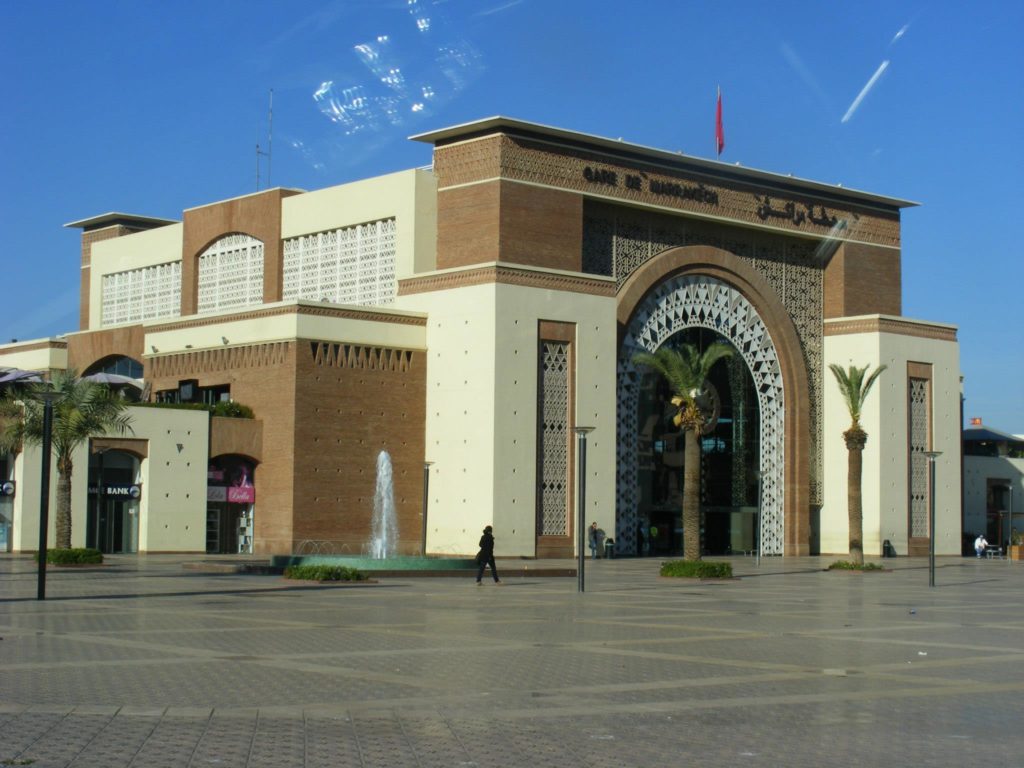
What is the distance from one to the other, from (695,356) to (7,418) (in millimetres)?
20465

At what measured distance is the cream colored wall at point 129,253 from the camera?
64.3m

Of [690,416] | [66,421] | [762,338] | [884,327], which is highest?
[884,327]

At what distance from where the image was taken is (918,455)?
2354 inches

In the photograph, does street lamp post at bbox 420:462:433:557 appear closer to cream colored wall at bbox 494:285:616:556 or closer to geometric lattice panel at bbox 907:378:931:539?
cream colored wall at bbox 494:285:616:556

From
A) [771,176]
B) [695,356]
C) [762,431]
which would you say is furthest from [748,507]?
[695,356]

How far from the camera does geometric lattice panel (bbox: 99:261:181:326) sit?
6431cm

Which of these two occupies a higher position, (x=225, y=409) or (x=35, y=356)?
(x=35, y=356)

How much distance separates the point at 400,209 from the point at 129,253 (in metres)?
20.6

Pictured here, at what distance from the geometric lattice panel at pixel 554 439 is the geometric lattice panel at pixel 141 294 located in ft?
68.9

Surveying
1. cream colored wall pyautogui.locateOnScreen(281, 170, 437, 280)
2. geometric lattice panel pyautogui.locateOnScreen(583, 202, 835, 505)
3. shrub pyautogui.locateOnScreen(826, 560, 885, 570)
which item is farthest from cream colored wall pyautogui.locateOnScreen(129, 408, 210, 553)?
shrub pyautogui.locateOnScreen(826, 560, 885, 570)

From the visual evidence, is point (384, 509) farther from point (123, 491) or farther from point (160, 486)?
point (123, 491)

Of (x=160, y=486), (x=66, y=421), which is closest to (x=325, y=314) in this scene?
(x=160, y=486)

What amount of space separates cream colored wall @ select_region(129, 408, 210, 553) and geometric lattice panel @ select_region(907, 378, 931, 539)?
93.8ft

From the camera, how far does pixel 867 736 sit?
1091cm
